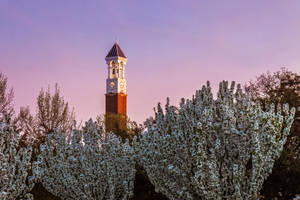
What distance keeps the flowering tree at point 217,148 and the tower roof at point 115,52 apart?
71.0m

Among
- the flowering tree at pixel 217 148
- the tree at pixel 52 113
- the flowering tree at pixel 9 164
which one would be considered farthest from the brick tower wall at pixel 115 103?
the flowering tree at pixel 9 164

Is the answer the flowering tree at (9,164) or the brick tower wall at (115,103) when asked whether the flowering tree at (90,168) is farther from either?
the brick tower wall at (115,103)

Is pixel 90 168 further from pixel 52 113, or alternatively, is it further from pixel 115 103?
pixel 115 103

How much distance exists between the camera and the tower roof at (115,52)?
81787 millimetres

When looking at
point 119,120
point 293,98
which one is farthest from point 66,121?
point 293,98

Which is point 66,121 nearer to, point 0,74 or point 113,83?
point 0,74

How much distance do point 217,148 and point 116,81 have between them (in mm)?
72741

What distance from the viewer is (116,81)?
81.8 metres

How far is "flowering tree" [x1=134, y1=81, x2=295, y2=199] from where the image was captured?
31.4 feet

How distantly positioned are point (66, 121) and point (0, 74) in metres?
7.61

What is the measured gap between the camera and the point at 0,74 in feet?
124

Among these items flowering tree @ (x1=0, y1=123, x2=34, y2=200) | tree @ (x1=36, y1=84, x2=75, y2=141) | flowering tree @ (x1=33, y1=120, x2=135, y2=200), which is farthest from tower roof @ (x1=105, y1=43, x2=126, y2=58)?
flowering tree @ (x1=0, y1=123, x2=34, y2=200)

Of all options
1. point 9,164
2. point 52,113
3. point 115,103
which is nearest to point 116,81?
point 115,103

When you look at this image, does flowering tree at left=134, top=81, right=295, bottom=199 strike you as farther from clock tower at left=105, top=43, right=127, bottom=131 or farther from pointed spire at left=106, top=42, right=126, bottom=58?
pointed spire at left=106, top=42, right=126, bottom=58
